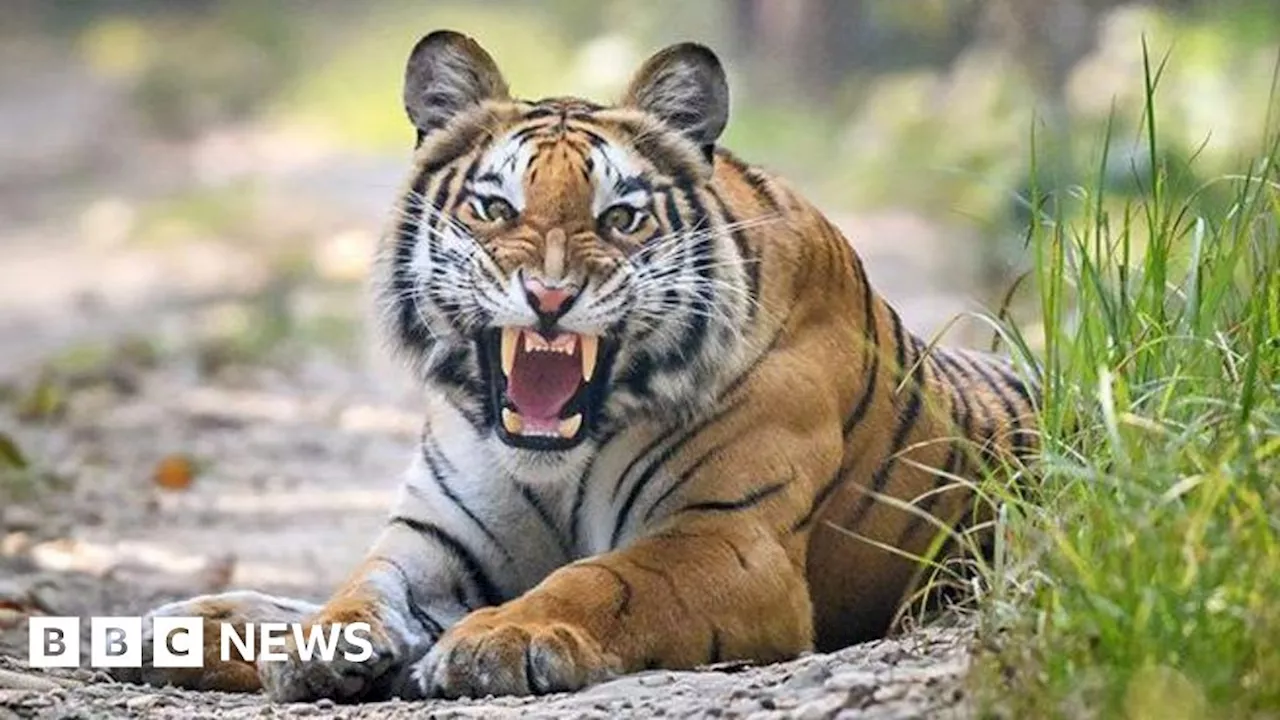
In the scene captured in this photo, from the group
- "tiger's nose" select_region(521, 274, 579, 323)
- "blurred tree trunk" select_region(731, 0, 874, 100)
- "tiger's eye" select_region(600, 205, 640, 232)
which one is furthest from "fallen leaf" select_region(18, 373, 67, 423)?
"blurred tree trunk" select_region(731, 0, 874, 100)

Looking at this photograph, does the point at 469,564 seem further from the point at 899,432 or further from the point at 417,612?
the point at 899,432

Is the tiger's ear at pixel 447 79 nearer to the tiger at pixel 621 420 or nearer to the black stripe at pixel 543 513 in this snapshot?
the tiger at pixel 621 420

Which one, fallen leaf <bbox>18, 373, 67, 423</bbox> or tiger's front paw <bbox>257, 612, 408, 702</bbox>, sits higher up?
fallen leaf <bbox>18, 373, 67, 423</bbox>

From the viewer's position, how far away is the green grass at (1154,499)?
3277 millimetres

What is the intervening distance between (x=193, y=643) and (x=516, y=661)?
2.82ft

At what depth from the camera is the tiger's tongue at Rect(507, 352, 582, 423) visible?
4578mm

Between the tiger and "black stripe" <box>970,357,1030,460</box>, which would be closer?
the tiger

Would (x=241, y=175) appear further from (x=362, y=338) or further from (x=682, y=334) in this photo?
(x=682, y=334)

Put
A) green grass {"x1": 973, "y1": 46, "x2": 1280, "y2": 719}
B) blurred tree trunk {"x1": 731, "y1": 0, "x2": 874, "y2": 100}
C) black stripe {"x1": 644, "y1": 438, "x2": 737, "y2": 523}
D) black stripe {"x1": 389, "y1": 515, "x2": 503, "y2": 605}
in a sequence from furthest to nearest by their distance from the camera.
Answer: blurred tree trunk {"x1": 731, "y1": 0, "x2": 874, "y2": 100}, black stripe {"x1": 389, "y1": 515, "x2": 503, "y2": 605}, black stripe {"x1": 644, "y1": 438, "x2": 737, "y2": 523}, green grass {"x1": 973, "y1": 46, "x2": 1280, "y2": 719}

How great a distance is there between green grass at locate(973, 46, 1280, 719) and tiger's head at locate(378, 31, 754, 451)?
622 mm

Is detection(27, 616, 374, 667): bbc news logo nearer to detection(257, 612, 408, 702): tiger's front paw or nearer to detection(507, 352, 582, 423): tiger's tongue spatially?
detection(257, 612, 408, 702): tiger's front paw

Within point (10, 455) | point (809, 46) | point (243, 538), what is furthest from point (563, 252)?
point (809, 46)

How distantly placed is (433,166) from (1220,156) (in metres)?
7.49

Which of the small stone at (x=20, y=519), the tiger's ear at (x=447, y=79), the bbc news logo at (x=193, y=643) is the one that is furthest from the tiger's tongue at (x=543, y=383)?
the small stone at (x=20, y=519)
